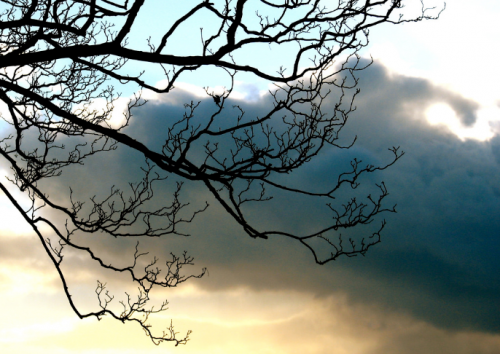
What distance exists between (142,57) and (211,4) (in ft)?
3.70

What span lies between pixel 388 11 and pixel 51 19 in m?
4.61

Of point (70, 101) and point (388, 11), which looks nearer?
point (388, 11)

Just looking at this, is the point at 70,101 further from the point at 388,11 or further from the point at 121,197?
the point at 388,11

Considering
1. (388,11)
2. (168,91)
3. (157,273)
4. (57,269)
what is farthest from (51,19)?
(388,11)

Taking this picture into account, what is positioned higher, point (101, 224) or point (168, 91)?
point (168, 91)

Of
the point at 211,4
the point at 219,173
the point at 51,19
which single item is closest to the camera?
the point at 219,173

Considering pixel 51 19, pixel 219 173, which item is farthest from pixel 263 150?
pixel 51 19

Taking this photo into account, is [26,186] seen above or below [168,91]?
below

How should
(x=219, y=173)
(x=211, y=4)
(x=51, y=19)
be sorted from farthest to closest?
(x=51, y=19) → (x=211, y=4) → (x=219, y=173)

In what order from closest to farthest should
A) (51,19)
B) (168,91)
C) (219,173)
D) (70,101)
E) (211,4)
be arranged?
(219,173) < (211,4) < (168,91) < (51,19) < (70,101)

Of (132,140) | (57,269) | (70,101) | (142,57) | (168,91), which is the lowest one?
(57,269)

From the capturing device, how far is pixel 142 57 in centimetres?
491

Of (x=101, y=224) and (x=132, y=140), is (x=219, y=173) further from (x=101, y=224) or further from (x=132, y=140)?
(x=101, y=224)

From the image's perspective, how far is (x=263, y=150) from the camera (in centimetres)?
489
